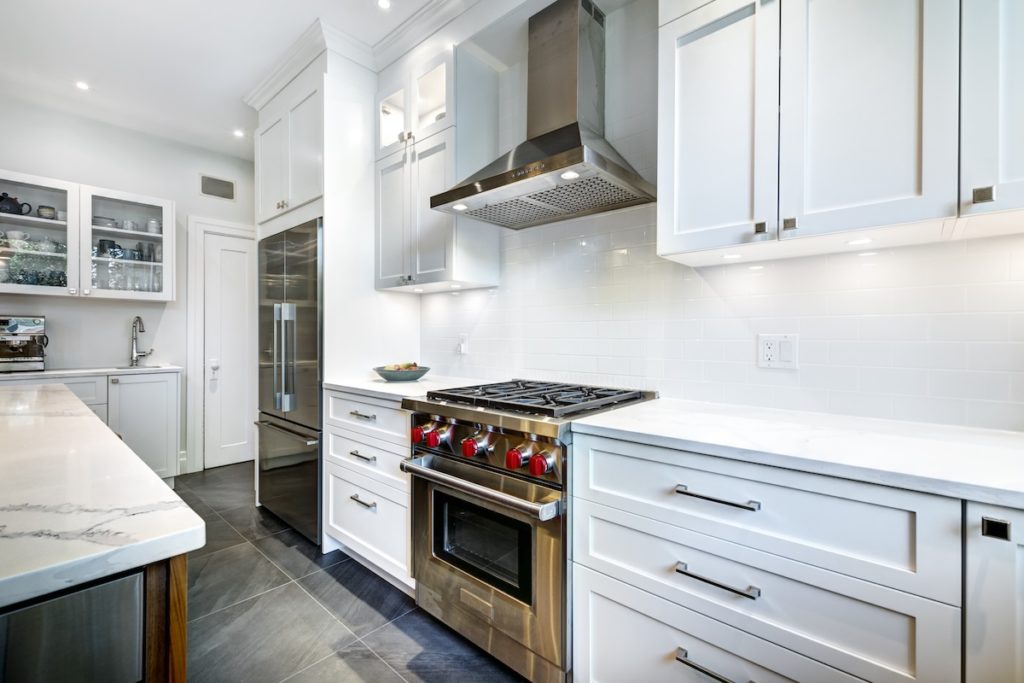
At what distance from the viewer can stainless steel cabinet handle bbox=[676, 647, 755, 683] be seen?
3.98ft

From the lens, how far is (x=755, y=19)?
1.44 meters

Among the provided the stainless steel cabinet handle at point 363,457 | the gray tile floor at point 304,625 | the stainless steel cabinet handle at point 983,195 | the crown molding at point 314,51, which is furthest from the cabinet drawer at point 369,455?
the crown molding at point 314,51

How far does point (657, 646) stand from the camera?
1.34 metres

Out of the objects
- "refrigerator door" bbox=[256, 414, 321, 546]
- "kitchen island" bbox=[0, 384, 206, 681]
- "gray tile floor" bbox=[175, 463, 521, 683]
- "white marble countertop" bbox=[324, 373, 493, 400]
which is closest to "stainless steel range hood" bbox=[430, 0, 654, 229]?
"white marble countertop" bbox=[324, 373, 493, 400]

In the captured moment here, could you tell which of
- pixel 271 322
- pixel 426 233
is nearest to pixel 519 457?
pixel 426 233

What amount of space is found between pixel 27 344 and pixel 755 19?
15.5ft

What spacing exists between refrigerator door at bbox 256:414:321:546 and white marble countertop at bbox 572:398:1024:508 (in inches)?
75.0

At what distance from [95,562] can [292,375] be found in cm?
241

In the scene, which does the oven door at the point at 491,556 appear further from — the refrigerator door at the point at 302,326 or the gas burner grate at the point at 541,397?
the refrigerator door at the point at 302,326

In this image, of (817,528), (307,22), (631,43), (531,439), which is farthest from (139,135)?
(817,528)

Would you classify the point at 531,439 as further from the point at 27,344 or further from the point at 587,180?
the point at 27,344

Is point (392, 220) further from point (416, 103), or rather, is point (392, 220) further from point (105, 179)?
point (105, 179)

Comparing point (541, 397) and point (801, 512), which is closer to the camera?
point (801, 512)

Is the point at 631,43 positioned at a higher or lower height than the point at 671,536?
higher
